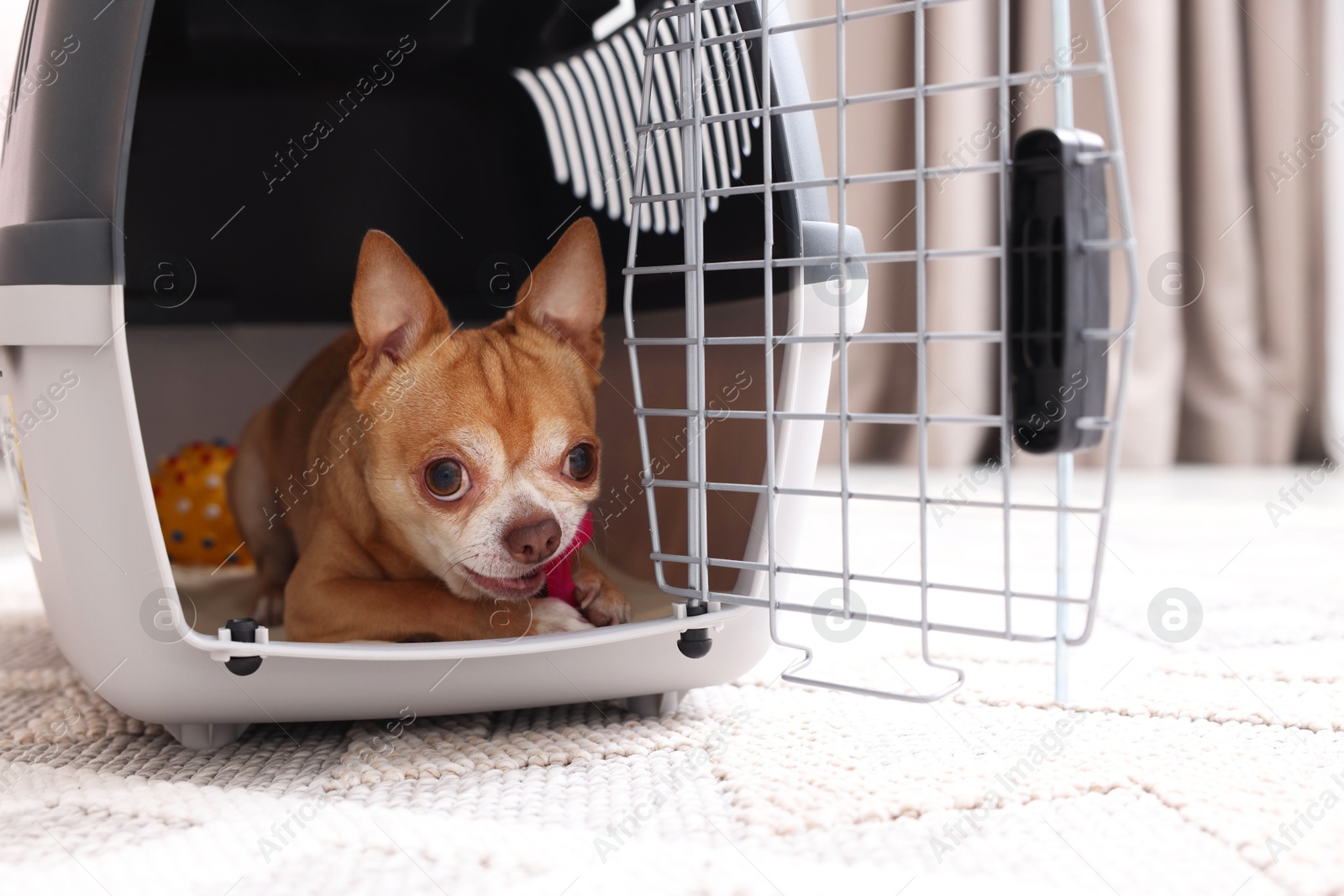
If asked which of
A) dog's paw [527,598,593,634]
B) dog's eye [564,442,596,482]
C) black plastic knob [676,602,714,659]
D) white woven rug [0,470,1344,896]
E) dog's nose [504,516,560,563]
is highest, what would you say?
dog's eye [564,442,596,482]

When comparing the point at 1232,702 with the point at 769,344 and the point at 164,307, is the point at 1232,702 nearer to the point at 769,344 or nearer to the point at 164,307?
the point at 769,344

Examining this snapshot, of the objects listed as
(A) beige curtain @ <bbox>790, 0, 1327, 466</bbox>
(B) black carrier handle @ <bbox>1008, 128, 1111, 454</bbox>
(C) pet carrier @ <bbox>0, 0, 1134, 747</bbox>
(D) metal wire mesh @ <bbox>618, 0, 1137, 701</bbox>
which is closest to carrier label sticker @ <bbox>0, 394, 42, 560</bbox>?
(C) pet carrier @ <bbox>0, 0, 1134, 747</bbox>

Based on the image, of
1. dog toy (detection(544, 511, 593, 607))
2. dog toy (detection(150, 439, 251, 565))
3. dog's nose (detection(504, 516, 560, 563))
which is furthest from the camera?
dog toy (detection(150, 439, 251, 565))

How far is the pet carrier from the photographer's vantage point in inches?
33.5

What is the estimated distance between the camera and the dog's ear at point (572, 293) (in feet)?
3.94

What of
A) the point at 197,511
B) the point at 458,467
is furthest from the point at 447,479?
the point at 197,511

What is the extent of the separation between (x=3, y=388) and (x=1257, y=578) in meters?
1.91

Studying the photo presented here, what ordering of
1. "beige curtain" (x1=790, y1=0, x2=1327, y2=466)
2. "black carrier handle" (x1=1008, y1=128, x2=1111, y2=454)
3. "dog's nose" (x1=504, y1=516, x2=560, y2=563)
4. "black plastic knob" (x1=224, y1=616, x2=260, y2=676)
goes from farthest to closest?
"beige curtain" (x1=790, y1=0, x2=1327, y2=466) → "dog's nose" (x1=504, y1=516, x2=560, y2=563) → "black plastic knob" (x1=224, y1=616, x2=260, y2=676) → "black carrier handle" (x1=1008, y1=128, x2=1111, y2=454)

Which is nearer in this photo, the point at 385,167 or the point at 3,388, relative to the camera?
the point at 3,388

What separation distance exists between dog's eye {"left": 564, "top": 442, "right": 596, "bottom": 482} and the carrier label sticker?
0.55m

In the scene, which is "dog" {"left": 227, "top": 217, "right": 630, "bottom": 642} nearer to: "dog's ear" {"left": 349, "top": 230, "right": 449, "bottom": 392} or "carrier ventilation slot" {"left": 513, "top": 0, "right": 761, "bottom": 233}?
"dog's ear" {"left": 349, "top": 230, "right": 449, "bottom": 392}

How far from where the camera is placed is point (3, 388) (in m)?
1.09

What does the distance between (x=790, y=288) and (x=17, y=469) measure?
860 mm

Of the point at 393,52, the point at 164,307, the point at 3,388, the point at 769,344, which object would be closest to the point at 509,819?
the point at 769,344
